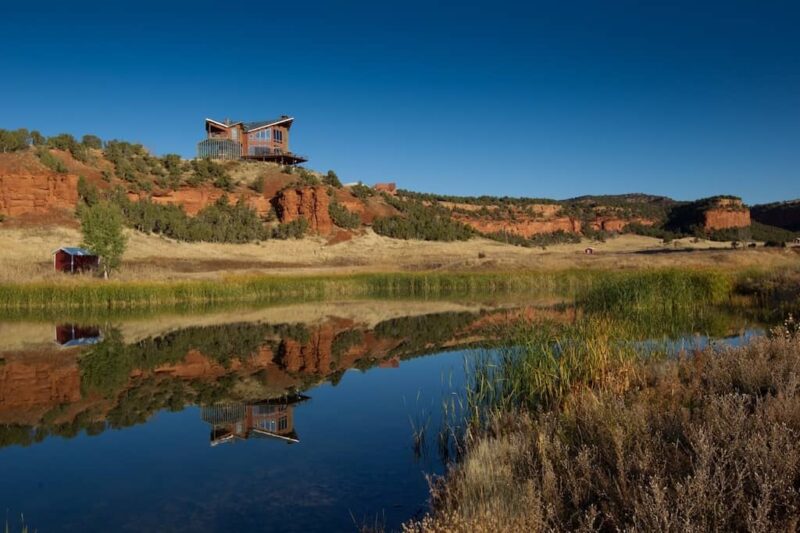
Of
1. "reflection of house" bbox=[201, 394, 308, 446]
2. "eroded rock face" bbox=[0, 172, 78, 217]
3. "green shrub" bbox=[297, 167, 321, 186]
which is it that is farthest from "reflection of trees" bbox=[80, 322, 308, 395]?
"green shrub" bbox=[297, 167, 321, 186]

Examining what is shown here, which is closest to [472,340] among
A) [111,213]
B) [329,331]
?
[329,331]

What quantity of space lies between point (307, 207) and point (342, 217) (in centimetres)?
413

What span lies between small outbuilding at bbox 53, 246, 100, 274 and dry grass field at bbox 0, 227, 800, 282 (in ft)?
2.39

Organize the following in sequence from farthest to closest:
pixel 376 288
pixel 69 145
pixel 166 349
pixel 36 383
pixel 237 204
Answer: pixel 237 204, pixel 69 145, pixel 376 288, pixel 166 349, pixel 36 383

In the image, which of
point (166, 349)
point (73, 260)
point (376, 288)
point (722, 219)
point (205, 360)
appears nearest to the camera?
point (205, 360)

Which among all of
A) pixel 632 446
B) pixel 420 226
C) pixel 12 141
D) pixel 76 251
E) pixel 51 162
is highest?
pixel 12 141

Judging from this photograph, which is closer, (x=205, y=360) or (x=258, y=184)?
(x=205, y=360)

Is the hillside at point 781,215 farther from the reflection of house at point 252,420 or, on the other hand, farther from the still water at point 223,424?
the reflection of house at point 252,420

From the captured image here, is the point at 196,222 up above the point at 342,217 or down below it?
below

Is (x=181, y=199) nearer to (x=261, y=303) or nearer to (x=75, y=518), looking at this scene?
(x=261, y=303)

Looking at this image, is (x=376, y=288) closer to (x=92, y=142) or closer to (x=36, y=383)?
(x=36, y=383)

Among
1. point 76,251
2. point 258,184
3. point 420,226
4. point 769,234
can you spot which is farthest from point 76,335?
point 769,234

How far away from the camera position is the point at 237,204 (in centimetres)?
5572

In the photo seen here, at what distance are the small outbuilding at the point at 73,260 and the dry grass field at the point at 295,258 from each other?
73cm
